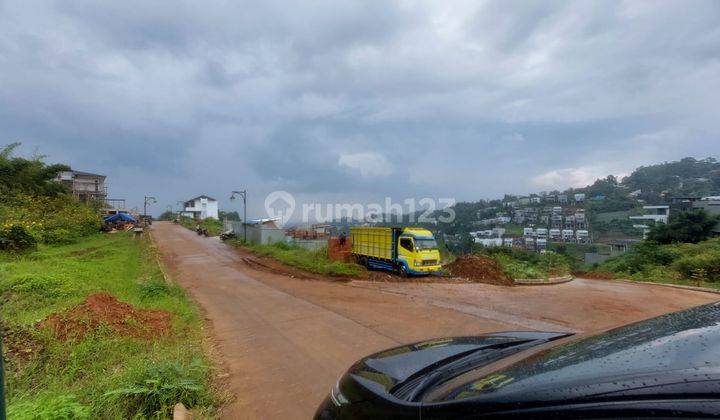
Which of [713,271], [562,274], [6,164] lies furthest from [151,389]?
[6,164]

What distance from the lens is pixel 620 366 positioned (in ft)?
4.18

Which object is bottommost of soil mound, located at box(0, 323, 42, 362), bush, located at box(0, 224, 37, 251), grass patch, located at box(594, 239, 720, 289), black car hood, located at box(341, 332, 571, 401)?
grass patch, located at box(594, 239, 720, 289)

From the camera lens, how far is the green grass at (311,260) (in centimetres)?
1510

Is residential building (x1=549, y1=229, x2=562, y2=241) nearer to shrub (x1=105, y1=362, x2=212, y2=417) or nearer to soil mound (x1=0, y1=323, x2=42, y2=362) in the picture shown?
shrub (x1=105, y1=362, x2=212, y2=417)

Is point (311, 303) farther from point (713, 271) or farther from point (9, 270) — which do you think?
point (713, 271)

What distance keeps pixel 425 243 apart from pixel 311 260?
5.18 metres

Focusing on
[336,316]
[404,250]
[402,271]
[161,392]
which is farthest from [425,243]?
[161,392]

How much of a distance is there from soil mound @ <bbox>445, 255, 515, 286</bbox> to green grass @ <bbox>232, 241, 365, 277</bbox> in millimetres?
4123

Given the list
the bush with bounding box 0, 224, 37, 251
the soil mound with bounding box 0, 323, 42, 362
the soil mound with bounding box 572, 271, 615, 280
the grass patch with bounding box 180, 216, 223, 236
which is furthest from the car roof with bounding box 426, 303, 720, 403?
the grass patch with bounding box 180, 216, 223, 236

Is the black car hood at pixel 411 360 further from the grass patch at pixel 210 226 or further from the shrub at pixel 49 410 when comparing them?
the grass patch at pixel 210 226

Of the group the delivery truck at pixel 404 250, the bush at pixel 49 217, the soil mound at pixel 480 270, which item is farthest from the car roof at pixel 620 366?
the bush at pixel 49 217

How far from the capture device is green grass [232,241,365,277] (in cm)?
1510

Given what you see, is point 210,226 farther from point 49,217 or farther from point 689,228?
point 689,228

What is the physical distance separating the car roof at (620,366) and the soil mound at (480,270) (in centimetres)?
1323
